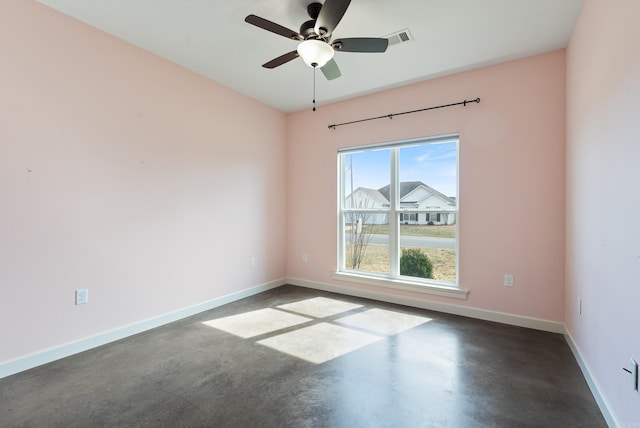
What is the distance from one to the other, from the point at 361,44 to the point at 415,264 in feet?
8.59

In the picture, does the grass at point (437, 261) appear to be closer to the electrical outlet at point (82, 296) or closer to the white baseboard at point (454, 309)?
the white baseboard at point (454, 309)

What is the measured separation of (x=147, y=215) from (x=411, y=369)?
276 centimetres

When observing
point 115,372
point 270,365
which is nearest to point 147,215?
point 115,372

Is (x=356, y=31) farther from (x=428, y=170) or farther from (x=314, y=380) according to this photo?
(x=314, y=380)

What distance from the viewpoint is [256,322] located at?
9.95 ft

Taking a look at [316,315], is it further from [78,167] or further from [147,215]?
[78,167]

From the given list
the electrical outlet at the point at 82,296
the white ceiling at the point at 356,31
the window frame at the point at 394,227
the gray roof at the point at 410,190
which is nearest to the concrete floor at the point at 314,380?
the electrical outlet at the point at 82,296

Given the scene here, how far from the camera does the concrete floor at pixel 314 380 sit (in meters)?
1.64

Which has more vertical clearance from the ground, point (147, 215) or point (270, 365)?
point (147, 215)

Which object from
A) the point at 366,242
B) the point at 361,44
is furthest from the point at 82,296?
the point at 366,242

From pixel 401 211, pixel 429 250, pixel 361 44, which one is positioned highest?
pixel 361 44

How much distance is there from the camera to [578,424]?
1576 millimetres

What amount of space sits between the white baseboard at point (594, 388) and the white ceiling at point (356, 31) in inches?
104

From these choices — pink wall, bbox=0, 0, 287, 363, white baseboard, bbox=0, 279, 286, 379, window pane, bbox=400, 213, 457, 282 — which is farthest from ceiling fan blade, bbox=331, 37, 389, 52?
white baseboard, bbox=0, 279, 286, 379
